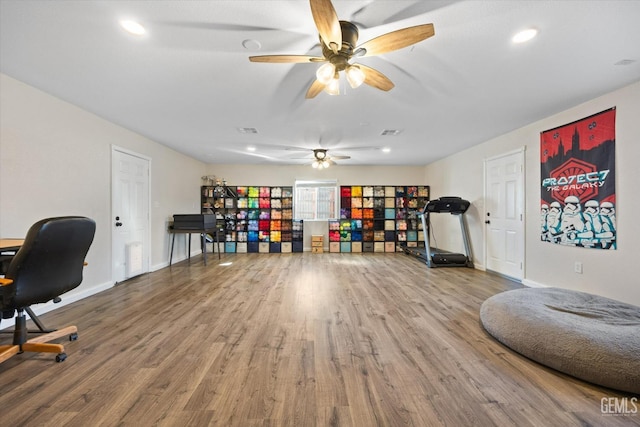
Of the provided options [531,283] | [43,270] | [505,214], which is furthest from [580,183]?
[43,270]

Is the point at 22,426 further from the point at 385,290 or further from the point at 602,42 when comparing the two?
the point at 602,42

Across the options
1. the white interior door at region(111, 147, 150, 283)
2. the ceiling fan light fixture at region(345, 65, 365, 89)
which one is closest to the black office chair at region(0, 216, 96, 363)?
the white interior door at region(111, 147, 150, 283)

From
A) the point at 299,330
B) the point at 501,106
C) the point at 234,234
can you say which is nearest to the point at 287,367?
the point at 299,330

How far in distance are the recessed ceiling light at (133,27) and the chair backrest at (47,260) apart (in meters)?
1.49

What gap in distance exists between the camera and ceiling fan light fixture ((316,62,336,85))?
1934 millimetres

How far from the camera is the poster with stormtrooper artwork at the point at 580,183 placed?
9.61 ft

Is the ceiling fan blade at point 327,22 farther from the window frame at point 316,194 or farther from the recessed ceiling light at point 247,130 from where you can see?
the window frame at point 316,194

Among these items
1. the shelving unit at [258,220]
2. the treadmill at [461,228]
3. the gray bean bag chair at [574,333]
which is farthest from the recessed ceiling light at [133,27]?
the shelving unit at [258,220]

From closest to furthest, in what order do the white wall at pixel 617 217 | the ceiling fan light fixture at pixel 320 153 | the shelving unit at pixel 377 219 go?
the white wall at pixel 617 217 → the ceiling fan light fixture at pixel 320 153 → the shelving unit at pixel 377 219

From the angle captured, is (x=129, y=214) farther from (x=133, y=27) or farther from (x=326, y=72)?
(x=326, y=72)

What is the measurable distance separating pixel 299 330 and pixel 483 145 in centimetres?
498

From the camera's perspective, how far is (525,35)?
1939 millimetres

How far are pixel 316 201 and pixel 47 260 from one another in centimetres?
600

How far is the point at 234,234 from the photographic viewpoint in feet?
23.6
